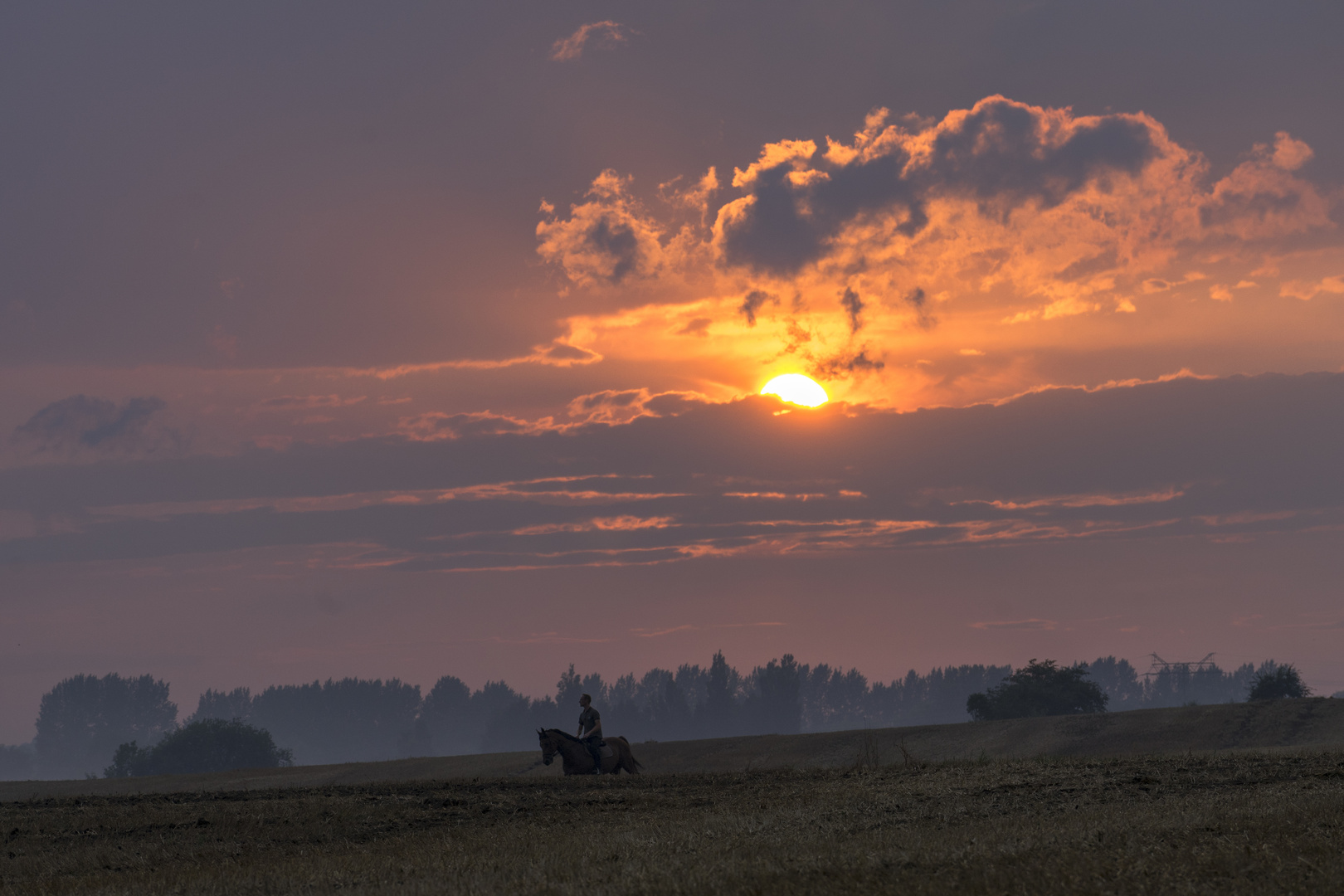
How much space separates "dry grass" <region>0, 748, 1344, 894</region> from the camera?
39.8ft

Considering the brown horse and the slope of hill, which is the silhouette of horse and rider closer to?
the brown horse

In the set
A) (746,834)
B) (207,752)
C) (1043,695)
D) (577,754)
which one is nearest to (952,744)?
(577,754)

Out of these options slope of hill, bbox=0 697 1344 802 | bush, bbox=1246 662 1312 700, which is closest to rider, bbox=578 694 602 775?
slope of hill, bbox=0 697 1344 802

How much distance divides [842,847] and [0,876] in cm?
1245

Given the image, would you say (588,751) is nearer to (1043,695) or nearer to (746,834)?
(746,834)

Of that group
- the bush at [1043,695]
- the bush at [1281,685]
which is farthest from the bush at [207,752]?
the bush at [1281,685]

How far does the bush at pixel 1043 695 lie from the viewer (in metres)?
99.8

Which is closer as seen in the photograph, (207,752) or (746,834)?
(746,834)

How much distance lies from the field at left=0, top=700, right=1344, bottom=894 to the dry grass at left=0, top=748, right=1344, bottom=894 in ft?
0.19

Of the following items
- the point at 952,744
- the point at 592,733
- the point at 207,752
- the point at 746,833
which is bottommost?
the point at 207,752

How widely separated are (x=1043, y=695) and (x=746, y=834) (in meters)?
89.7

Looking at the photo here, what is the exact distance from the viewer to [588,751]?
3534 centimetres

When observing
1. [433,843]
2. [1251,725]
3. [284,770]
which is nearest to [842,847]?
[433,843]

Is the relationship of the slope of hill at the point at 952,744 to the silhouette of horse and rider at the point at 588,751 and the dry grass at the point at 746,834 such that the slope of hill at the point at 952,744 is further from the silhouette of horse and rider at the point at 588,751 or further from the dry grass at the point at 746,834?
the dry grass at the point at 746,834
